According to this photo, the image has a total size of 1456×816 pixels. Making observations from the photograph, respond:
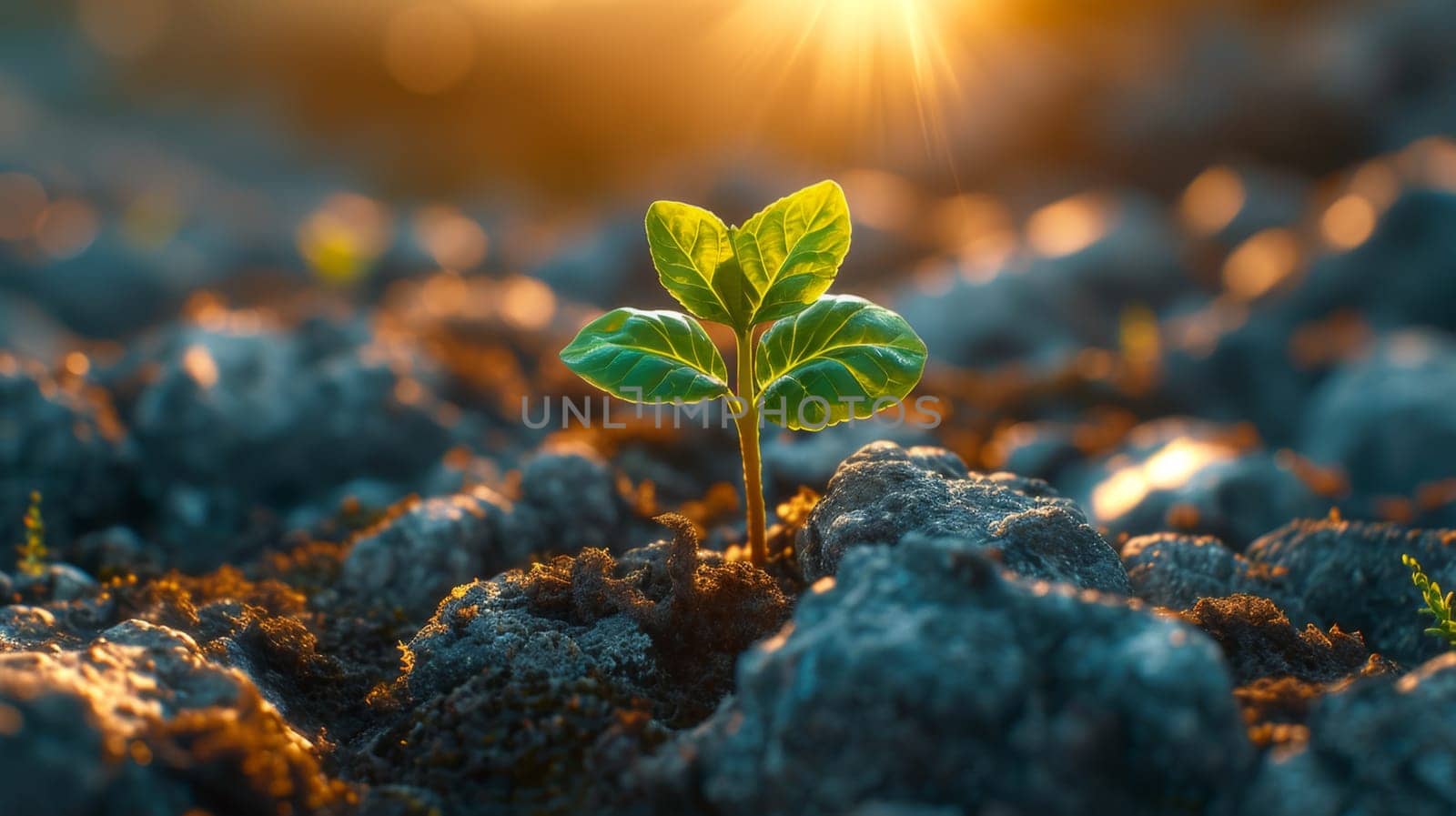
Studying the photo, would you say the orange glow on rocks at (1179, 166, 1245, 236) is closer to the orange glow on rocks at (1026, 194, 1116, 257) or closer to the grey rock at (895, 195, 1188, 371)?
the orange glow on rocks at (1026, 194, 1116, 257)

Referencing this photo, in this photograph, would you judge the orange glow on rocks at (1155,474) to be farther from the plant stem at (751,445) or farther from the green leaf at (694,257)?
the green leaf at (694,257)

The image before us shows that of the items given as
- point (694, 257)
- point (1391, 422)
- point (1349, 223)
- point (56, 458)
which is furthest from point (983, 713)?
point (1349, 223)

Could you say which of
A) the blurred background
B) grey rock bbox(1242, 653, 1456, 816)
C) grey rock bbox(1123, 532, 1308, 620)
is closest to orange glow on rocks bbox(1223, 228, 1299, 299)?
the blurred background

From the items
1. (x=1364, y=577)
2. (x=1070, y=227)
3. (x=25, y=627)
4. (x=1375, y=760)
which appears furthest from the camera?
(x=1070, y=227)

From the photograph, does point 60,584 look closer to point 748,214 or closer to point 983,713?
point 983,713

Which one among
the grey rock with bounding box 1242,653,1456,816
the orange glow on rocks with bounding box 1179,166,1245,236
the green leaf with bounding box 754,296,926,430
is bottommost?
the grey rock with bounding box 1242,653,1456,816

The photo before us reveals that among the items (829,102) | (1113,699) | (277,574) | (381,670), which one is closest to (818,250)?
(1113,699)

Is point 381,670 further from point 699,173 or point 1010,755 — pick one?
point 699,173
